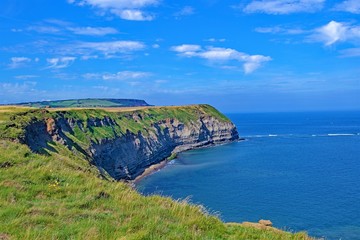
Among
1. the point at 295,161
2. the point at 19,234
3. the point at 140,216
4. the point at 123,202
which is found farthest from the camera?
the point at 295,161

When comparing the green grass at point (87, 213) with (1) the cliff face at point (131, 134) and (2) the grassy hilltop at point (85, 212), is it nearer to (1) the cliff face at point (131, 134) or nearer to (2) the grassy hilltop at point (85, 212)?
(2) the grassy hilltop at point (85, 212)

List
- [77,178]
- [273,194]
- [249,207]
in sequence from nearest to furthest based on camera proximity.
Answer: [77,178]
[249,207]
[273,194]

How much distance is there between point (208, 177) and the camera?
9350 centimetres

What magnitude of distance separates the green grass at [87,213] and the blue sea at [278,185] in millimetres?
17105

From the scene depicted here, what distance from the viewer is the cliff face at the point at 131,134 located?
204 feet

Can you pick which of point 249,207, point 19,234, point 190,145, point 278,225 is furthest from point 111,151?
point 19,234

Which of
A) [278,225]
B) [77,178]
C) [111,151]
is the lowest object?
[278,225]

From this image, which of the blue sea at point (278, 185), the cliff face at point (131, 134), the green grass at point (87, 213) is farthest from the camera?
the cliff face at point (131, 134)

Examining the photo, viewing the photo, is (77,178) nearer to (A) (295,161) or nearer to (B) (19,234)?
(B) (19,234)

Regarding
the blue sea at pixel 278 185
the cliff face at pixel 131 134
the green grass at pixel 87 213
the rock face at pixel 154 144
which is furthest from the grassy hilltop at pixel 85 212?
the rock face at pixel 154 144

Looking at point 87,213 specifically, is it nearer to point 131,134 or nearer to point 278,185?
point 278,185

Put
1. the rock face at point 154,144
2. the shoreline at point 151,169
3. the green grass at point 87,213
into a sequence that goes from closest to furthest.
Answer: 1. the green grass at point 87,213
2. the rock face at point 154,144
3. the shoreline at point 151,169

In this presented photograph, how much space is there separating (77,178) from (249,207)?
53305 mm

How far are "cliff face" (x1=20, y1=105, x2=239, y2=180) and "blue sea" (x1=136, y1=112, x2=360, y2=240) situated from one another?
8579 millimetres
